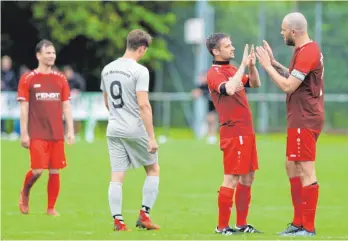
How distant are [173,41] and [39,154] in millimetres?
29367

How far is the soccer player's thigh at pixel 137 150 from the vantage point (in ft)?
41.9

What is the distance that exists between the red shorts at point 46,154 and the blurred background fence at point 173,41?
19050 millimetres

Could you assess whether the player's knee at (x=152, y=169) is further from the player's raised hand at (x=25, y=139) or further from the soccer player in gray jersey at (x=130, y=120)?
the player's raised hand at (x=25, y=139)

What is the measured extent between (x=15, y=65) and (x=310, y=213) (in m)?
33.4

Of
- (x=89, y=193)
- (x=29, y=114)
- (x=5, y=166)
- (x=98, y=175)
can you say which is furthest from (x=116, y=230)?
(x=5, y=166)

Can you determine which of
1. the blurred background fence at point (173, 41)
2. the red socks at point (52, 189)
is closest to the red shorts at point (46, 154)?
the red socks at point (52, 189)

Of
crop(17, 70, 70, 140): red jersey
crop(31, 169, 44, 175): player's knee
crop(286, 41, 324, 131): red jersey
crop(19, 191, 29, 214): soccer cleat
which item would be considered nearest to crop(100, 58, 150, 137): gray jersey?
crop(286, 41, 324, 131): red jersey

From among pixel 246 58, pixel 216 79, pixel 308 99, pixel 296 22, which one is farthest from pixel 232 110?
pixel 296 22

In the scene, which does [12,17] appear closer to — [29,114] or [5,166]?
[5,166]

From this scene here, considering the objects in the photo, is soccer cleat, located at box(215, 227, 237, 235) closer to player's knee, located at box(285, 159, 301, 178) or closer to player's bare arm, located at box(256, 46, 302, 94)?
player's knee, located at box(285, 159, 301, 178)

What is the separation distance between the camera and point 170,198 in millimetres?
17062

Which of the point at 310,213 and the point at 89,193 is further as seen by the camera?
the point at 89,193

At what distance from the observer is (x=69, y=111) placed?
15086 mm

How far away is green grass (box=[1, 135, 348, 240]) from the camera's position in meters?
12.9
